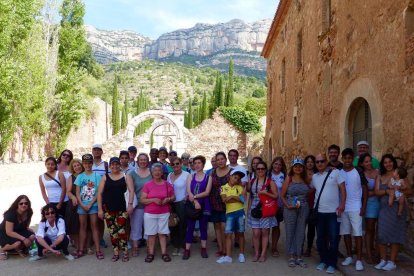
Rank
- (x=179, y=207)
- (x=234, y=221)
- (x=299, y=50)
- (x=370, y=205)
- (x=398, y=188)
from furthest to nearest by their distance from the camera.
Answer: (x=299, y=50), (x=179, y=207), (x=234, y=221), (x=370, y=205), (x=398, y=188)

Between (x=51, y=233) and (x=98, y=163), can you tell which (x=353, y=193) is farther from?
(x=51, y=233)

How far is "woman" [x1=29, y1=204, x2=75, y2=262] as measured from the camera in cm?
538

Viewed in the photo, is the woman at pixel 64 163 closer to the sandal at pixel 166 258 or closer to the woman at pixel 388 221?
the sandal at pixel 166 258

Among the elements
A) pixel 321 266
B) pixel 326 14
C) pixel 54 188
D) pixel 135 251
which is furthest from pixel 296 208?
pixel 326 14

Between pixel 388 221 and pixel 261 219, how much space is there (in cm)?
158

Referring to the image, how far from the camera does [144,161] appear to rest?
5742mm

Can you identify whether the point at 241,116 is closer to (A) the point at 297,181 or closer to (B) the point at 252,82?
(A) the point at 297,181

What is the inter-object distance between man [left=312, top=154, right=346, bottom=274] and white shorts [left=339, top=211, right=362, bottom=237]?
0.09 meters

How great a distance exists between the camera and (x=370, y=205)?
505cm

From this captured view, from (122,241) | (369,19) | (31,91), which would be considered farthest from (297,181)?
(31,91)

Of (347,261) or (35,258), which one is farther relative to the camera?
(35,258)

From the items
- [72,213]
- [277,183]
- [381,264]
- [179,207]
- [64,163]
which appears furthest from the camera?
[64,163]

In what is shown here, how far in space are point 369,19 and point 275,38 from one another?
1094 cm

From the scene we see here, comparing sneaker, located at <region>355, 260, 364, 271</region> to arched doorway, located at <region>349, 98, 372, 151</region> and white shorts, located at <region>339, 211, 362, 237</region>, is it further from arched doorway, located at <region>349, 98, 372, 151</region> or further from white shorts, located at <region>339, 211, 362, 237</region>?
arched doorway, located at <region>349, 98, 372, 151</region>
